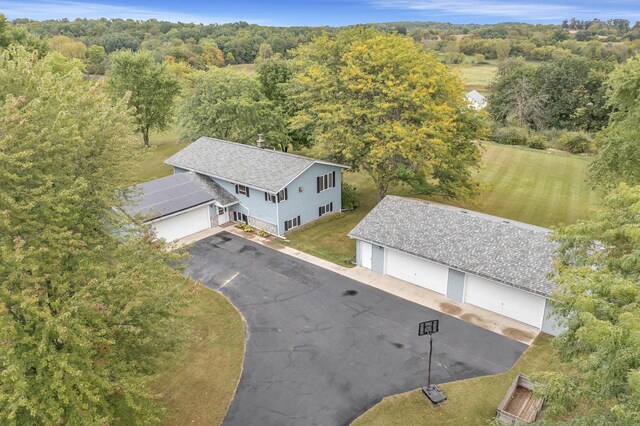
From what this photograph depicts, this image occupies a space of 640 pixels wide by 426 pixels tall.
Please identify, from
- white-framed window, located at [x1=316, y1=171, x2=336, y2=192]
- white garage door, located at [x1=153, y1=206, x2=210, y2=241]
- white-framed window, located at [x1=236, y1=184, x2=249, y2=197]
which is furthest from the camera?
white-framed window, located at [x1=316, y1=171, x2=336, y2=192]

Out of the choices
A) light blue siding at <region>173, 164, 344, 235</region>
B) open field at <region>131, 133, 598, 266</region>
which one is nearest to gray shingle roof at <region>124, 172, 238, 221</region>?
light blue siding at <region>173, 164, 344, 235</region>

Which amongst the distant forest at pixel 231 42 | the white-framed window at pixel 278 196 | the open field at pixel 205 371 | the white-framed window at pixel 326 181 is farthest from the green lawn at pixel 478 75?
the open field at pixel 205 371

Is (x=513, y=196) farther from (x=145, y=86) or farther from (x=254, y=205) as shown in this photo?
(x=145, y=86)

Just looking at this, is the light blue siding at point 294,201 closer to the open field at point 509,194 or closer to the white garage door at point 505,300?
the open field at point 509,194

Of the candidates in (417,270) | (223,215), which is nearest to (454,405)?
(417,270)

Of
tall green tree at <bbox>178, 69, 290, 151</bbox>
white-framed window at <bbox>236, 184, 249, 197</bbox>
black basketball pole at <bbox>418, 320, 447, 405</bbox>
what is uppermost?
tall green tree at <bbox>178, 69, 290, 151</bbox>

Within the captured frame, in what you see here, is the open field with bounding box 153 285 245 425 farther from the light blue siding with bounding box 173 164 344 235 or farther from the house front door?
the house front door
